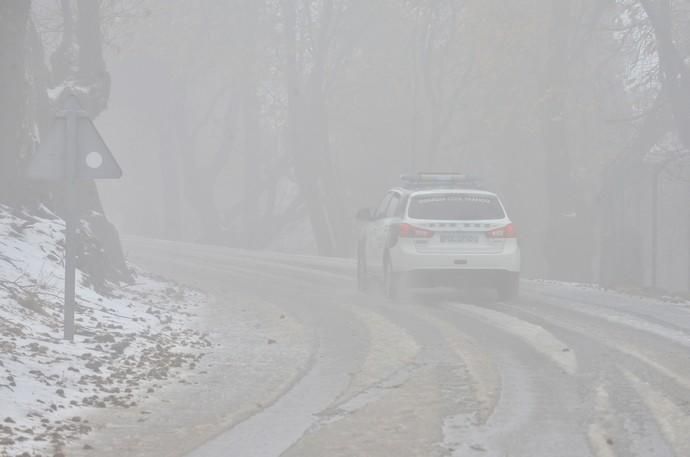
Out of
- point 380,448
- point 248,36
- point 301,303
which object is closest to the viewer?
point 380,448

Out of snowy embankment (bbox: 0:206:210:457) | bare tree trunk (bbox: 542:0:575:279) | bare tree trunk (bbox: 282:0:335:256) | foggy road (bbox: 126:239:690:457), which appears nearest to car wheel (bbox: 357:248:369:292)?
foggy road (bbox: 126:239:690:457)

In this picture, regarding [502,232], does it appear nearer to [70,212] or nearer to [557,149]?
[70,212]

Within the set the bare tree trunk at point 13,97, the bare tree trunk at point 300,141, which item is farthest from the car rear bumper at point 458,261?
the bare tree trunk at point 300,141

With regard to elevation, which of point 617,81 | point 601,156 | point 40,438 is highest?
point 617,81

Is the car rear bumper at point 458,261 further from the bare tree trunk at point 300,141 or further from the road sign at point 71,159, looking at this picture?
the bare tree trunk at point 300,141

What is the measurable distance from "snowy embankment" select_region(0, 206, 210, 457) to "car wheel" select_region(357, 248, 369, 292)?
3.22 m

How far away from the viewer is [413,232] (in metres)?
19.0

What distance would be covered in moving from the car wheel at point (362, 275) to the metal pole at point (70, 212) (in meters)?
9.51

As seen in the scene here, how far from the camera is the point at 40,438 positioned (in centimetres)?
833

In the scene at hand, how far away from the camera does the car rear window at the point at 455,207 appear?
19.1 m

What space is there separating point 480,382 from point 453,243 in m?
8.10

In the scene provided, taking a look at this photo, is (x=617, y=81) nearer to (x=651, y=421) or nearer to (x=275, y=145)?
(x=275, y=145)

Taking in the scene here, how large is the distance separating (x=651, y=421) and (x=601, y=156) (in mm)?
30121

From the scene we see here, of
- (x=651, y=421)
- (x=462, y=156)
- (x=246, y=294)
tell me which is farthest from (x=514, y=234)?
(x=462, y=156)
